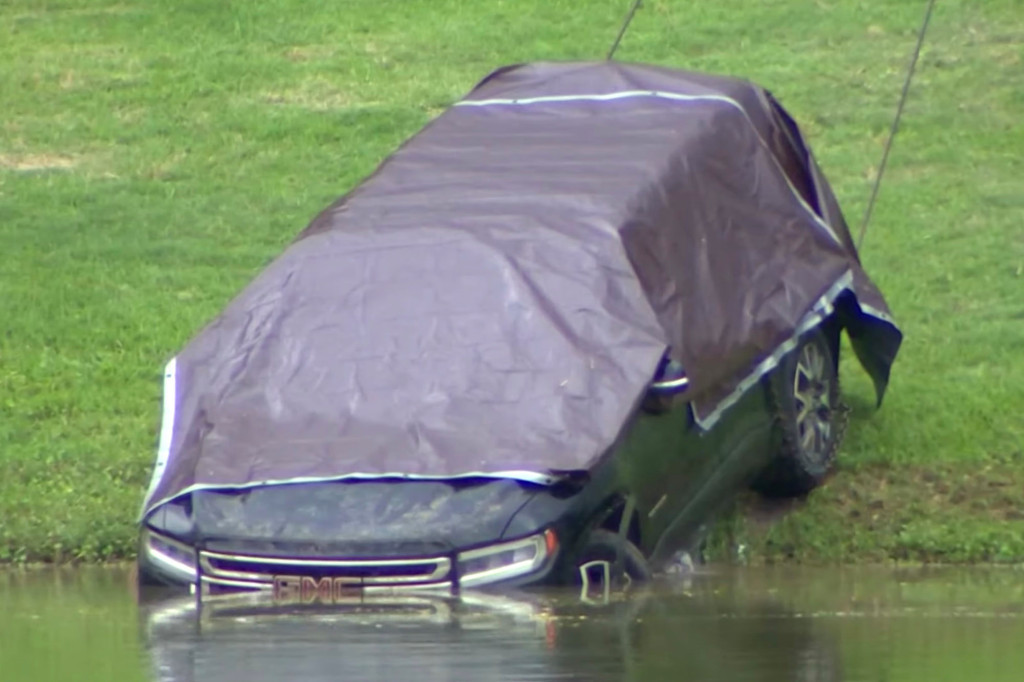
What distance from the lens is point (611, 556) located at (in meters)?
7.79

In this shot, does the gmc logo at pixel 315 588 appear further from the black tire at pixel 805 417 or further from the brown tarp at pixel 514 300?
the black tire at pixel 805 417

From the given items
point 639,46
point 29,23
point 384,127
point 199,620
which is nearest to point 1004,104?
point 639,46

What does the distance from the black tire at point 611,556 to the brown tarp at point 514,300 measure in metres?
0.34

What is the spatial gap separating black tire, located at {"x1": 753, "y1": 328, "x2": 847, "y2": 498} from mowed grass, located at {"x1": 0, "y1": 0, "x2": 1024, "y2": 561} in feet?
0.64

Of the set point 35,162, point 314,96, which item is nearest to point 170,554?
point 35,162

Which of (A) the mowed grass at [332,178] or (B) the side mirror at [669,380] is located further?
(A) the mowed grass at [332,178]

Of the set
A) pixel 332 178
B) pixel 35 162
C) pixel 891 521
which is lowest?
pixel 891 521

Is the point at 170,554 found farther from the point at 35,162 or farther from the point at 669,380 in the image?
the point at 35,162

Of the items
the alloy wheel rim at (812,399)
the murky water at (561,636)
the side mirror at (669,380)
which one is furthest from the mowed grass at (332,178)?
the side mirror at (669,380)

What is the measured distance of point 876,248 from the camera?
13.7 meters

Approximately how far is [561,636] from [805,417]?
229 cm

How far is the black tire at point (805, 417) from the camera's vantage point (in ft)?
30.0

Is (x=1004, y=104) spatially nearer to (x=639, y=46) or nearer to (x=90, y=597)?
(x=639, y=46)

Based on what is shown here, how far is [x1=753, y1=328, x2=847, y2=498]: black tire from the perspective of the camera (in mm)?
9156
